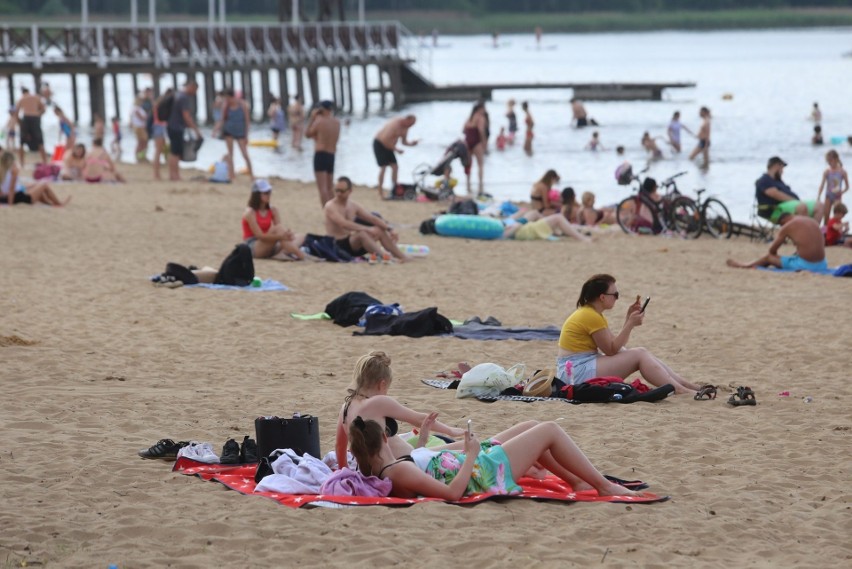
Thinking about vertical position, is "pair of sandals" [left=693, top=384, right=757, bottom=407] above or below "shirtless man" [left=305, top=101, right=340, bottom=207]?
below

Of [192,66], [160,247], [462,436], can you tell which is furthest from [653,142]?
[462,436]

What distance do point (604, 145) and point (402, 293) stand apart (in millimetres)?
25056

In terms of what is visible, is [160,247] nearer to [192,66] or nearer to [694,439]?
[694,439]

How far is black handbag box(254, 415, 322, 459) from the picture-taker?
5.65 m

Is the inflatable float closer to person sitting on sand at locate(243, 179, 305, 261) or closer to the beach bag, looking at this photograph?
person sitting on sand at locate(243, 179, 305, 261)

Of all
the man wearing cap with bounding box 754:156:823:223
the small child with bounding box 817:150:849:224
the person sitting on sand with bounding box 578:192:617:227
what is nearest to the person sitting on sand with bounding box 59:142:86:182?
the person sitting on sand with bounding box 578:192:617:227

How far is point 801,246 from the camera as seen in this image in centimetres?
1263

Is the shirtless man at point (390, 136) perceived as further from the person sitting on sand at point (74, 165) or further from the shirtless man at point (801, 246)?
the shirtless man at point (801, 246)

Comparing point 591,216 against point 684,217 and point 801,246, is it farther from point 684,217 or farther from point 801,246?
point 801,246

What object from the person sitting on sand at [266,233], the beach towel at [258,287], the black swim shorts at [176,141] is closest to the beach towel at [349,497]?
the beach towel at [258,287]

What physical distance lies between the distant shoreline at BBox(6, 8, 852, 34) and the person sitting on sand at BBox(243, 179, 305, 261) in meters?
80.9

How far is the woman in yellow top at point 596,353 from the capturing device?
7285 millimetres

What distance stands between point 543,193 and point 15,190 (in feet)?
20.5

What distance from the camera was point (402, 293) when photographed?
11.1 m
